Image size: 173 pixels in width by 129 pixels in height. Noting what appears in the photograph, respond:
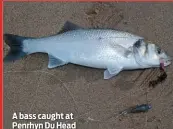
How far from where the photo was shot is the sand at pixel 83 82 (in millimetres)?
3504

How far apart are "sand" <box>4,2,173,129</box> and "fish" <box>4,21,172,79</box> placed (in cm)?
9

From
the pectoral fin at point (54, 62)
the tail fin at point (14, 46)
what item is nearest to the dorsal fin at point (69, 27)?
the pectoral fin at point (54, 62)

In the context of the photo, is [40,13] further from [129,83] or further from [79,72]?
[129,83]

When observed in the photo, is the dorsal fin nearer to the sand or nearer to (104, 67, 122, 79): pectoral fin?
the sand

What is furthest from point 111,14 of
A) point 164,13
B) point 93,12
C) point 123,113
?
point 123,113

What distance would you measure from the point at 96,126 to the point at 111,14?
0.93 metres

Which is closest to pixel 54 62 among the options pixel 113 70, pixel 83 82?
pixel 83 82

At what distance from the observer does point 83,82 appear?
3.54m

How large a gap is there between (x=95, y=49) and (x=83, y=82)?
29cm

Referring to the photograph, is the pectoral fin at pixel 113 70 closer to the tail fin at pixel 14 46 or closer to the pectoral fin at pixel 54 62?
the pectoral fin at pixel 54 62

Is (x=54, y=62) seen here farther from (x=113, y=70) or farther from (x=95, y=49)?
(x=113, y=70)

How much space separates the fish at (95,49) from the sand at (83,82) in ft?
0.28

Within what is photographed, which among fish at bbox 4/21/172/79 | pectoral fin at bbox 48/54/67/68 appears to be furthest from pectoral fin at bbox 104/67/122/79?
pectoral fin at bbox 48/54/67/68

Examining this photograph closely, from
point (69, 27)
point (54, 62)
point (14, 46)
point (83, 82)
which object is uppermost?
point (69, 27)
